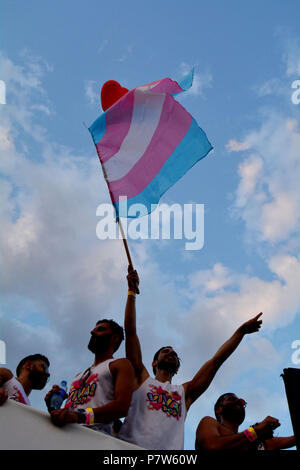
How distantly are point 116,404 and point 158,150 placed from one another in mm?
3507

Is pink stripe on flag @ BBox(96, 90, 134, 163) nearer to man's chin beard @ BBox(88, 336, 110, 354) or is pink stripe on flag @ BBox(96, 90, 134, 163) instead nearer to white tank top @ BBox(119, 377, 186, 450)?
man's chin beard @ BBox(88, 336, 110, 354)

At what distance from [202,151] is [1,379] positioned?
11.8 ft

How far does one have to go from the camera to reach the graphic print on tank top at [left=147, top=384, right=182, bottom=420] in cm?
395

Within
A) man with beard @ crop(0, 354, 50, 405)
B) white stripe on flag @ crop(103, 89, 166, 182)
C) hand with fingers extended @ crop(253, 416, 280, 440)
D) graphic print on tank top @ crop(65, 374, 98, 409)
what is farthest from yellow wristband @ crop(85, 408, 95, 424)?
white stripe on flag @ crop(103, 89, 166, 182)

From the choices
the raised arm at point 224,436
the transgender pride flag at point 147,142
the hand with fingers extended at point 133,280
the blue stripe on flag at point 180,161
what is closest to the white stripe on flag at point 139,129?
the transgender pride flag at point 147,142

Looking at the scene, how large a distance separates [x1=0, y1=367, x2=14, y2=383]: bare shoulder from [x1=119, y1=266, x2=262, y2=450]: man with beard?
1.02 metres

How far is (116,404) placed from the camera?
3387mm

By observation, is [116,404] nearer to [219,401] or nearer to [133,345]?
[133,345]

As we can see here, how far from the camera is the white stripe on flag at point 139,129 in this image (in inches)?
227

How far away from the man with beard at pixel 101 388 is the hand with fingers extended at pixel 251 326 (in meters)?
1.25

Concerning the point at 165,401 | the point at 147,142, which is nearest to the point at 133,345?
the point at 165,401

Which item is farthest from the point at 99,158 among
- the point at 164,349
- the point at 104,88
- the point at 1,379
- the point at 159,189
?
the point at 1,379

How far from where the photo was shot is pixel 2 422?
2.95 m
